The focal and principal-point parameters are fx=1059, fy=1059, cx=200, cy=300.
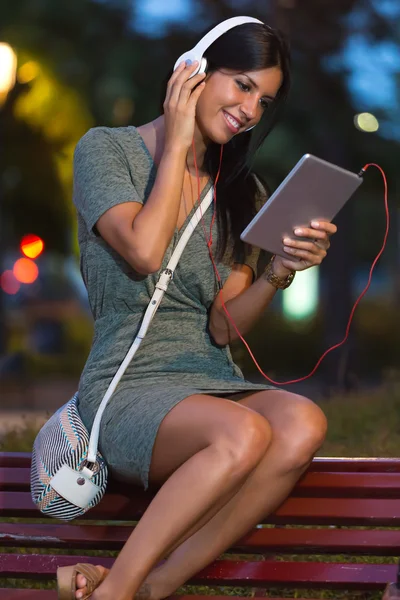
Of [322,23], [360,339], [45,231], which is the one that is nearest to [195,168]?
[322,23]

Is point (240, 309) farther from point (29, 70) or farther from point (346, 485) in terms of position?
point (29, 70)

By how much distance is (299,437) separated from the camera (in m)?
2.87

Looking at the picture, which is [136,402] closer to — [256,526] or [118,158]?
[256,526]

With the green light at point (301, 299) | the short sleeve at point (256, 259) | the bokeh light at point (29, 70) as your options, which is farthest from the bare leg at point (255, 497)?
the green light at point (301, 299)

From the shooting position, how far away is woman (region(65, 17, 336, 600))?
2.72 metres

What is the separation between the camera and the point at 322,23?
31.1 feet

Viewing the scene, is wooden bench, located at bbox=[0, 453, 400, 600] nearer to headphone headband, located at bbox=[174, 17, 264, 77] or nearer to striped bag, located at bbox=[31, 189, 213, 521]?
striped bag, located at bbox=[31, 189, 213, 521]

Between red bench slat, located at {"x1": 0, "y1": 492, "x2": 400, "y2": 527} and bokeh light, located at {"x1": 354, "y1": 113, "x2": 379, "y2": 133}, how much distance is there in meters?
5.82

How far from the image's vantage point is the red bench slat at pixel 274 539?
3.05 m

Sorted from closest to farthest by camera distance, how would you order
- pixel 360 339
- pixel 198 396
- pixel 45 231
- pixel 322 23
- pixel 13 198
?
pixel 198 396
pixel 322 23
pixel 360 339
pixel 13 198
pixel 45 231

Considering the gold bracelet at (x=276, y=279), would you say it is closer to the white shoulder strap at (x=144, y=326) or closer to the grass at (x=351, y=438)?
the white shoulder strap at (x=144, y=326)

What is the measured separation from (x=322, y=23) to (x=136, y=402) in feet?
23.7

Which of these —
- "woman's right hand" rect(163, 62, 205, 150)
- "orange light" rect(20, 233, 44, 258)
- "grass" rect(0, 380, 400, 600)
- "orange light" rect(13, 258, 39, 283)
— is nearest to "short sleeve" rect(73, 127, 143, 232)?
"woman's right hand" rect(163, 62, 205, 150)

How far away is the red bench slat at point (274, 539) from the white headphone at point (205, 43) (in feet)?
4.48
